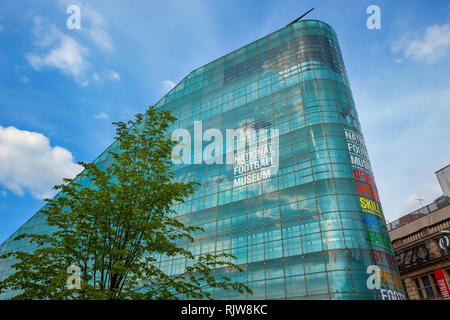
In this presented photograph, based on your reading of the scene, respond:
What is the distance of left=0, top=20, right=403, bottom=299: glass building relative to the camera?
102 ft

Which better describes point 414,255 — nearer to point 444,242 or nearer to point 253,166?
point 444,242

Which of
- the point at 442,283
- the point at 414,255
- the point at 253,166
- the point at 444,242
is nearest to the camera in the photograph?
the point at 444,242

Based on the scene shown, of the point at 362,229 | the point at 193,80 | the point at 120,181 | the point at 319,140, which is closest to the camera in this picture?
the point at 120,181

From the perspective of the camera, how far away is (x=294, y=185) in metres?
36.5

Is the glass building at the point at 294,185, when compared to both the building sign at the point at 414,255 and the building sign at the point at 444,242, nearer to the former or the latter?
the building sign at the point at 444,242

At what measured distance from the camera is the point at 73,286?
1093cm

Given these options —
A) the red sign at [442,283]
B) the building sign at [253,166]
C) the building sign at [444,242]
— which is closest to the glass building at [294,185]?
the building sign at [253,166]

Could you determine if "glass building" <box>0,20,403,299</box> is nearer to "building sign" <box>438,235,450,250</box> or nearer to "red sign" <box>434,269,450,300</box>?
"building sign" <box>438,235,450,250</box>

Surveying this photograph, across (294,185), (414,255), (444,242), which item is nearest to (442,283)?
(414,255)

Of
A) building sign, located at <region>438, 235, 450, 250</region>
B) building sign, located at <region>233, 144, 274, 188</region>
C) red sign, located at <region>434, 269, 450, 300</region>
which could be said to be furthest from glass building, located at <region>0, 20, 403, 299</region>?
red sign, located at <region>434, 269, 450, 300</region>
